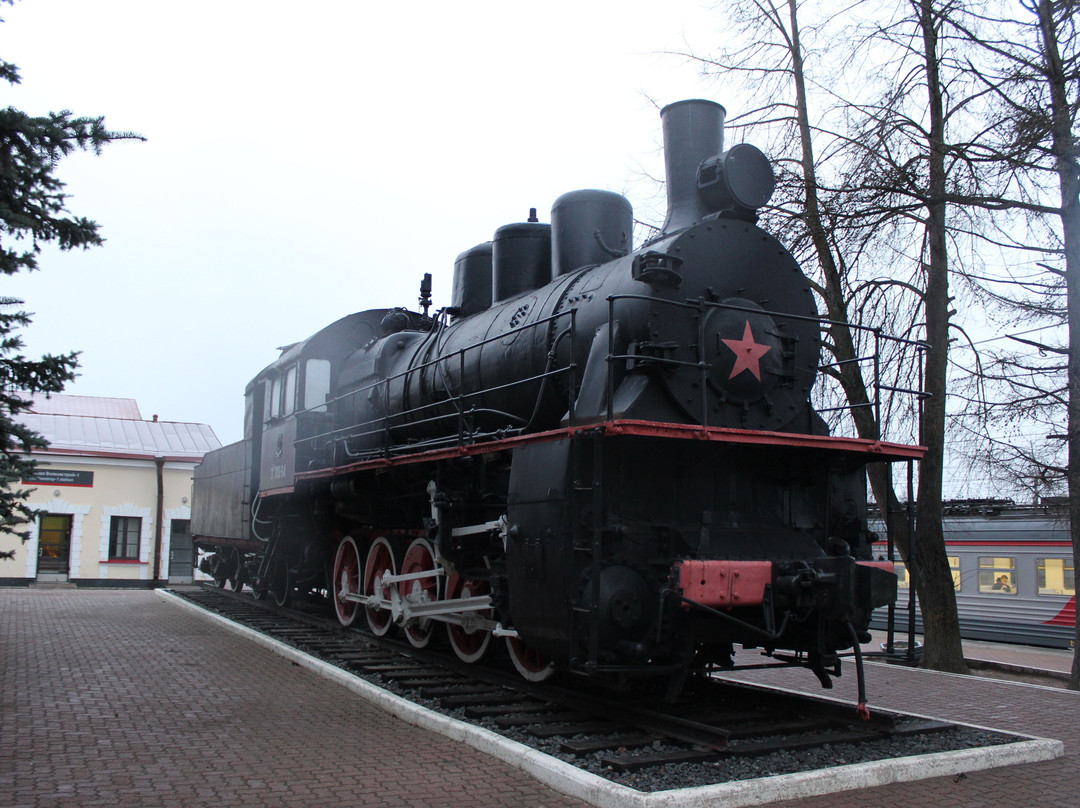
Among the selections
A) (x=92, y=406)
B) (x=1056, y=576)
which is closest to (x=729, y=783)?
(x=1056, y=576)

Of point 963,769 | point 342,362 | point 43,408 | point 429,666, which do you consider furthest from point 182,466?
point 963,769

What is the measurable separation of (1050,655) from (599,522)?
456 inches

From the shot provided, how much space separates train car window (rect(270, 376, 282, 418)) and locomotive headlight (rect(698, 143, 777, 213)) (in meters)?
7.24

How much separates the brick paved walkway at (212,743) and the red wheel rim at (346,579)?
6.03 ft

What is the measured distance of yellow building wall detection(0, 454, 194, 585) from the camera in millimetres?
23562

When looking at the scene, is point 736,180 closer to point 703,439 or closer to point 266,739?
point 703,439

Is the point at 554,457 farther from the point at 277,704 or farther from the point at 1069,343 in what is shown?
the point at 1069,343

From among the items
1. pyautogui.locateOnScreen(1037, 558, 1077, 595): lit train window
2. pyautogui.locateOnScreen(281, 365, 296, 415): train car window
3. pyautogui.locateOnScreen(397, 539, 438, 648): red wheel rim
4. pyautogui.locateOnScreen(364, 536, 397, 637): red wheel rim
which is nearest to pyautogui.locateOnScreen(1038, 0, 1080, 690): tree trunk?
pyautogui.locateOnScreen(1037, 558, 1077, 595): lit train window

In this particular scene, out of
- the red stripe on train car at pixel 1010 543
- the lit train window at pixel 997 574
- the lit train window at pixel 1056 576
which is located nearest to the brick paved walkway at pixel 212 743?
the lit train window at pixel 1056 576

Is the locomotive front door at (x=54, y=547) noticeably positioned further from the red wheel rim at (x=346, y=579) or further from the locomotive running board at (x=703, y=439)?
the locomotive running board at (x=703, y=439)

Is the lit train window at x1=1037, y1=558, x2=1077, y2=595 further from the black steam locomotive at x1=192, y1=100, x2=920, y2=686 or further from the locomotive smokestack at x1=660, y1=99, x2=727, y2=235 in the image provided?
the locomotive smokestack at x1=660, y1=99, x2=727, y2=235

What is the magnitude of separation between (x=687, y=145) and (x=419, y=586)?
15.5 feet

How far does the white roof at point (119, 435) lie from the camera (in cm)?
2467

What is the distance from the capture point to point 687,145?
6.98m
